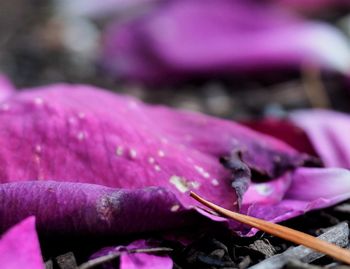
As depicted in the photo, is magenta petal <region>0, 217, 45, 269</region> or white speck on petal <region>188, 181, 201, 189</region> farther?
white speck on petal <region>188, 181, 201, 189</region>

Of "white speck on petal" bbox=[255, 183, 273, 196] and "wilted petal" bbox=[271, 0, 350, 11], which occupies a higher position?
"white speck on petal" bbox=[255, 183, 273, 196]

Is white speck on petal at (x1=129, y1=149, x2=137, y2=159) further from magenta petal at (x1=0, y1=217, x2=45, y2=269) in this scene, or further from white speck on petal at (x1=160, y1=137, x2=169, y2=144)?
magenta petal at (x1=0, y1=217, x2=45, y2=269)

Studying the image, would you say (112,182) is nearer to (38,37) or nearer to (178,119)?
(178,119)

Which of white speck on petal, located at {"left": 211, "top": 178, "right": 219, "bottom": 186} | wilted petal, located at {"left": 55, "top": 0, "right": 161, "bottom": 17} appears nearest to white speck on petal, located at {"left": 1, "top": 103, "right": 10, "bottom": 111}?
white speck on petal, located at {"left": 211, "top": 178, "right": 219, "bottom": 186}

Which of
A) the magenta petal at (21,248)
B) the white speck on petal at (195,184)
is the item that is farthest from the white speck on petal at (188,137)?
the magenta petal at (21,248)

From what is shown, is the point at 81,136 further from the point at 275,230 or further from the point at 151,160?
the point at 275,230

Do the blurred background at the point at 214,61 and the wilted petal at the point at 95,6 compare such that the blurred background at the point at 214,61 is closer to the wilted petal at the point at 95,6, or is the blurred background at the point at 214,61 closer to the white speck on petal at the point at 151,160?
the wilted petal at the point at 95,6

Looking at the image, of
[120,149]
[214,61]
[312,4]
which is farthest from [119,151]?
[312,4]

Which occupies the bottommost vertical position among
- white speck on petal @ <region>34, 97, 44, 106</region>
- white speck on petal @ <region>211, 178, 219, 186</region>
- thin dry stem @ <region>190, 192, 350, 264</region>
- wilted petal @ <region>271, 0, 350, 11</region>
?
wilted petal @ <region>271, 0, 350, 11</region>
